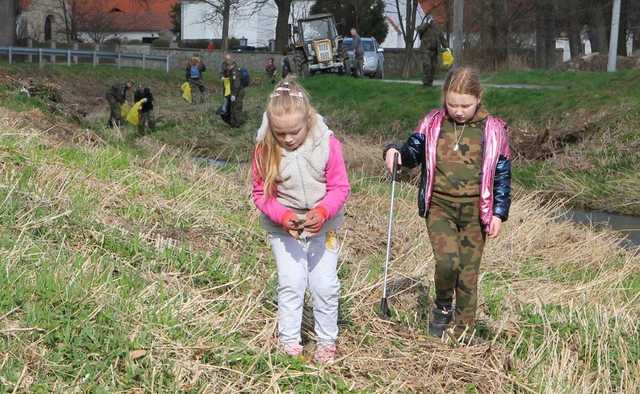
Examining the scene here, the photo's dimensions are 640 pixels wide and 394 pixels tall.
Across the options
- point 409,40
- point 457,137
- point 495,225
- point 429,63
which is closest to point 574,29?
point 409,40

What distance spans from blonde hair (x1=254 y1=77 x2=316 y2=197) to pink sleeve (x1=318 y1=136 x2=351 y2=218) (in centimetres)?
18

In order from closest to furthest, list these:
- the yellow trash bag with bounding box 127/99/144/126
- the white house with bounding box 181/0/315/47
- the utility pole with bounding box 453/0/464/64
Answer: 1. the yellow trash bag with bounding box 127/99/144/126
2. the utility pole with bounding box 453/0/464/64
3. the white house with bounding box 181/0/315/47

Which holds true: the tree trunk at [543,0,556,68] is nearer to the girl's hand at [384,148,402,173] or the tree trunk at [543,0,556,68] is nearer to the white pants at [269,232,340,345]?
the girl's hand at [384,148,402,173]

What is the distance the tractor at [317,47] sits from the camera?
35938 millimetres

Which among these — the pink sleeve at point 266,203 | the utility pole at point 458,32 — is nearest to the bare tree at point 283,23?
the utility pole at point 458,32

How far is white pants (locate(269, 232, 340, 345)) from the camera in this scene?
4695 mm

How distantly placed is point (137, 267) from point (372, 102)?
61.5ft

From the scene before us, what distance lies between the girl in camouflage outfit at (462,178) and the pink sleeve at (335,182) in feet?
2.31

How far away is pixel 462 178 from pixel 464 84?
52cm

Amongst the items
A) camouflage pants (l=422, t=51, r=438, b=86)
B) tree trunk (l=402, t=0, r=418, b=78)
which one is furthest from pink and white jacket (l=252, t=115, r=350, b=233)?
tree trunk (l=402, t=0, r=418, b=78)

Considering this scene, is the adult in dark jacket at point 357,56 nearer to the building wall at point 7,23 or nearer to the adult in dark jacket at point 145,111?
the building wall at point 7,23

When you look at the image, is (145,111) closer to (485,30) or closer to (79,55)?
(79,55)

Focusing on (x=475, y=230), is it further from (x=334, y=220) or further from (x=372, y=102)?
(x=372, y=102)

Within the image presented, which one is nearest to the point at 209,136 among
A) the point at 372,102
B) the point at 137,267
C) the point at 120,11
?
the point at 372,102
